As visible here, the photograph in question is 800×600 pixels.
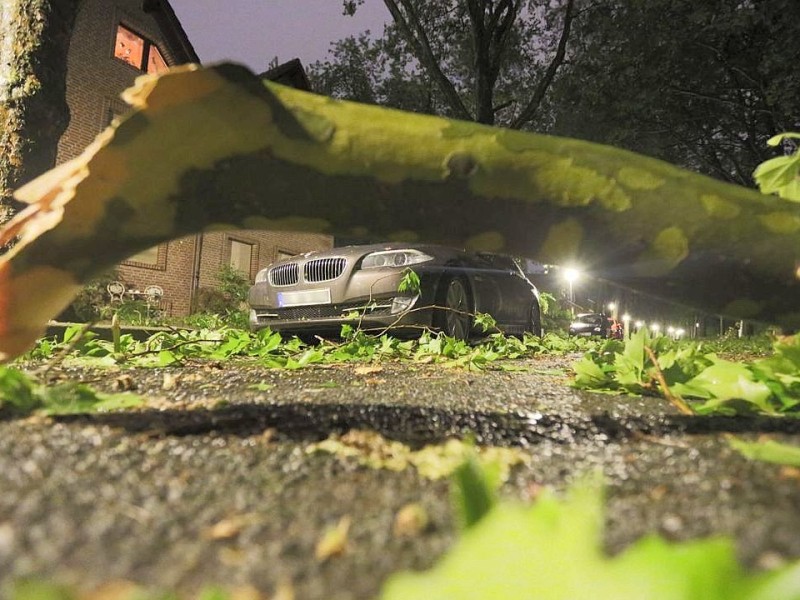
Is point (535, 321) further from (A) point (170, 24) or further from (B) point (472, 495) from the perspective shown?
(A) point (170, 24)

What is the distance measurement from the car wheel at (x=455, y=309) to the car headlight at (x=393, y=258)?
0.39 m

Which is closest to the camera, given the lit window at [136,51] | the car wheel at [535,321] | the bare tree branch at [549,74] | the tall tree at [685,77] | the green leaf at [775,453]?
the green leaf at [775,453]

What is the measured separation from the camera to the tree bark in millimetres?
4746

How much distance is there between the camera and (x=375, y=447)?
1.22 metres

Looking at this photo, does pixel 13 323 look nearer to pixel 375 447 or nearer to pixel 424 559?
pixel 375 447

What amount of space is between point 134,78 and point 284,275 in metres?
11.7

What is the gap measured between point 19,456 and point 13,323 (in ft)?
1.49

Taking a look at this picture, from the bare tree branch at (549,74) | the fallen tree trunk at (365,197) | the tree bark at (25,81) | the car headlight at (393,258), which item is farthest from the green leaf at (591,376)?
the bare tree branch at (549,74)

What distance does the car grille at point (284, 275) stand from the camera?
6.52 metres

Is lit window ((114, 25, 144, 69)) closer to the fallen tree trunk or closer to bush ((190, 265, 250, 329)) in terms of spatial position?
bush ((190, 265, 250, 329))

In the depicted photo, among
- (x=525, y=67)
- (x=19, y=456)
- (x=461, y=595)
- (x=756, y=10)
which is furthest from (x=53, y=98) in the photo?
(x=525, y=67)

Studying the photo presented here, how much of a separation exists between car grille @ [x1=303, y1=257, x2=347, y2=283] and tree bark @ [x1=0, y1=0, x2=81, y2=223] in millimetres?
2611

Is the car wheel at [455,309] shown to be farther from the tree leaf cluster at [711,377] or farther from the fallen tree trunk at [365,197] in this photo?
the fallen tree trunk at [365,197]

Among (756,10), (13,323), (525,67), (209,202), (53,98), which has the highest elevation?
(525,67)
